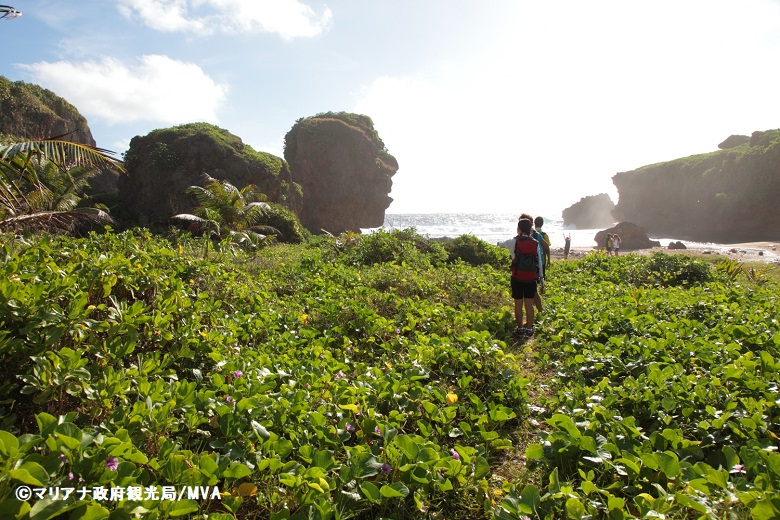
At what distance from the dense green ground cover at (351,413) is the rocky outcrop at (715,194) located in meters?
60.9

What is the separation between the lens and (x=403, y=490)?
2078mm

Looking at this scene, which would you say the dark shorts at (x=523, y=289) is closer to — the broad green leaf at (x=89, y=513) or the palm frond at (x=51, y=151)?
the broad green leaf at (x=89, y=513)

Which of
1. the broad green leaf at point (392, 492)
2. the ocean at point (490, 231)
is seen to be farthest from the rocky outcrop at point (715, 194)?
the broad green leaf at point (392, 492)

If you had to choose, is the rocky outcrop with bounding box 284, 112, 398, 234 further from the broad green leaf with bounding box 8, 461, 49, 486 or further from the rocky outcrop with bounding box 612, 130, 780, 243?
the rocky outcrop with bounding box 612, 130, 780, 243

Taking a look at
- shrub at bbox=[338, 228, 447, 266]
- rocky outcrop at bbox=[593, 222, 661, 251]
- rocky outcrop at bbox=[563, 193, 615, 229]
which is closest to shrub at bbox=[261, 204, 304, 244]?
shrub at bbox=[338, 228, 447, 266]

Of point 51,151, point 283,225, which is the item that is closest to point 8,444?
point 51,151

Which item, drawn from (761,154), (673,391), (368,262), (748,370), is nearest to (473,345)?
(673,391)

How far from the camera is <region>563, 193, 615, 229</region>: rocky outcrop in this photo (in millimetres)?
102750

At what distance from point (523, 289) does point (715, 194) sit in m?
68.0

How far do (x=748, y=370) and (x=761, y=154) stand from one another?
66312mm

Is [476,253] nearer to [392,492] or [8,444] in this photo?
[392,492]

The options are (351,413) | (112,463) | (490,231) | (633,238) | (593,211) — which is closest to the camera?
(112,463)

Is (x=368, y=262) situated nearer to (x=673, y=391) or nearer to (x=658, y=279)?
(x=658, y=279)

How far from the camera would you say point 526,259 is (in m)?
6.23
